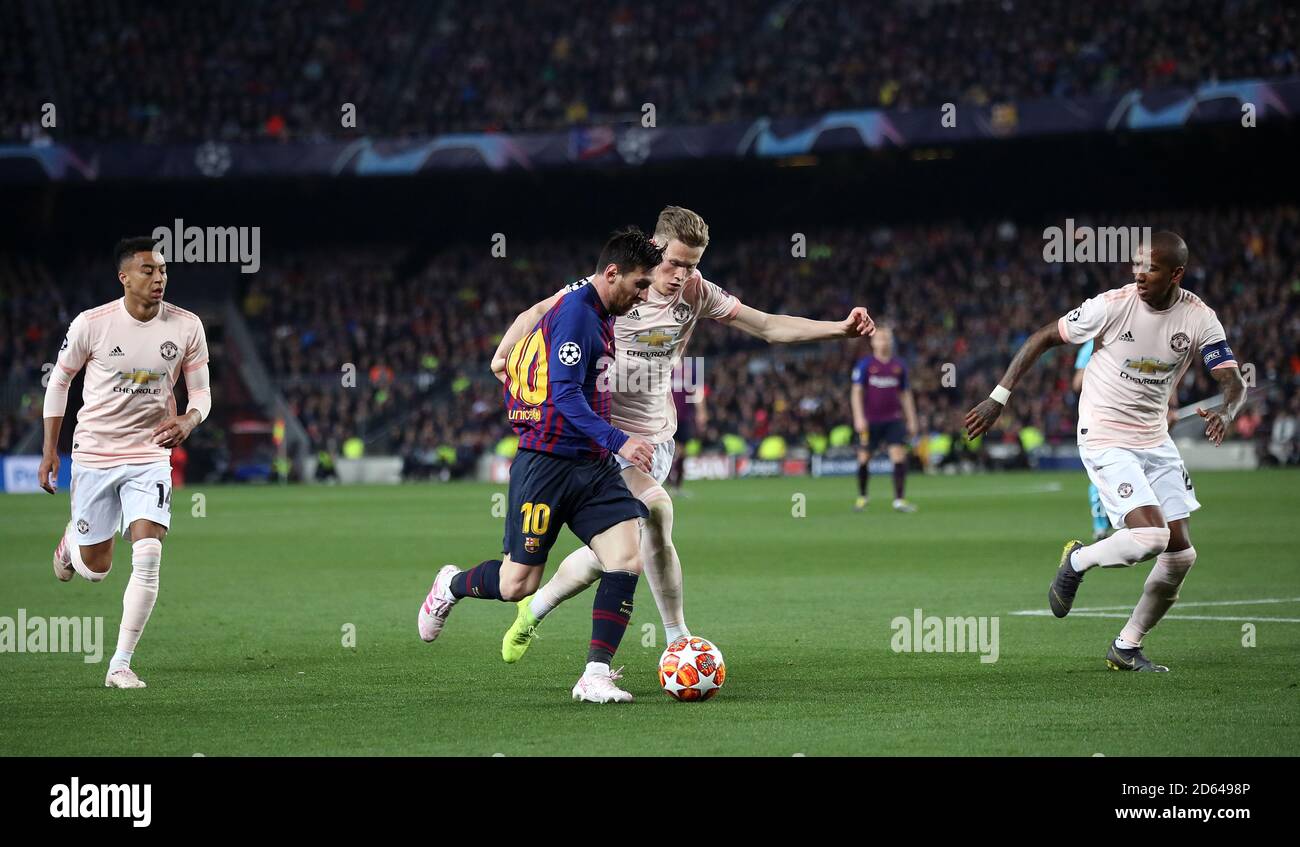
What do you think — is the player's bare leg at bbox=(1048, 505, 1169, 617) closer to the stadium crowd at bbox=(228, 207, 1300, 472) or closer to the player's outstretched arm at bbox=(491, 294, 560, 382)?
the player's outstretched arm at bbox=(491, 294, 560, 382)

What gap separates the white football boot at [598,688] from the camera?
7730 mm

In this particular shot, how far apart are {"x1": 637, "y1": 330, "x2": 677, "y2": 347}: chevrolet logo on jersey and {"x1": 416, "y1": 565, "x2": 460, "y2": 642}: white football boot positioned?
1593mm

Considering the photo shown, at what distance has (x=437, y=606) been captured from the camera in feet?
28.3

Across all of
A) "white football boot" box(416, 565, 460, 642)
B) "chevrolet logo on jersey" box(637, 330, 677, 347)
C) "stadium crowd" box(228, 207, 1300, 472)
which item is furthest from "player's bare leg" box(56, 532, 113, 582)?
"stadium crowd" box(228, 207, 1300, 472)

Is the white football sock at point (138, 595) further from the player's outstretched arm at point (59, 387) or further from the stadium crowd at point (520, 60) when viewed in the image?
the stadium crowd at point (520, 60)

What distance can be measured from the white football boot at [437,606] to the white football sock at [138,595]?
4.65 ft

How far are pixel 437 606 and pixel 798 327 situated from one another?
2.49 metres

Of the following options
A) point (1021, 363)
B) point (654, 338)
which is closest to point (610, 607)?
point (654, 338)

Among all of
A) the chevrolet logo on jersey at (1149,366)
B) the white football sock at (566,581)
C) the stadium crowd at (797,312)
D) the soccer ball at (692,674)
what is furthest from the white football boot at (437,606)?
the stadium crowd at (797,312)

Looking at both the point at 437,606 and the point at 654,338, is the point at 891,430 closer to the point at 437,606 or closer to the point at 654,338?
the point at 654,338
